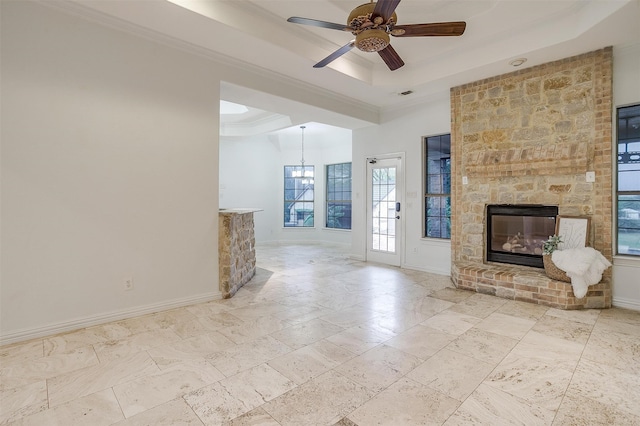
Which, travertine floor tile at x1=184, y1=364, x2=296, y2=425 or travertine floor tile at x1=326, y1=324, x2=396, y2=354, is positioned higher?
travertine floor tile at x1=326, y1=324, x2=396, y2=354

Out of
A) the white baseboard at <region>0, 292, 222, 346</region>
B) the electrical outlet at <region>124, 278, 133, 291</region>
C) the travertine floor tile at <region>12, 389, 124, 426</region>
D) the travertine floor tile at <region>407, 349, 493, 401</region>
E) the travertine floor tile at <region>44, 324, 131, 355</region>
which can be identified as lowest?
the travertine floor tile at <region>12, 389, 124, 426</region>

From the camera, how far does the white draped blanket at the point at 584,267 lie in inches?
140

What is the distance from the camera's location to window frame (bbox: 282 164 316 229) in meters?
9.62

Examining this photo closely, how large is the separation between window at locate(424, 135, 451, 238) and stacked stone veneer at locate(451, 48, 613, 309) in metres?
0.40

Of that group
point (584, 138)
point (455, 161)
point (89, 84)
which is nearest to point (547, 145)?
point (584, 138)

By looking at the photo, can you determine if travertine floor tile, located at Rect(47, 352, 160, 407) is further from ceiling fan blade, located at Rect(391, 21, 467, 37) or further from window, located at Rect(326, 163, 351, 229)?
window, located at Rect(326, 163, 351, 229)

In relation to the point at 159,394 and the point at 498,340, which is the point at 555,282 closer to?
the point at 498,340

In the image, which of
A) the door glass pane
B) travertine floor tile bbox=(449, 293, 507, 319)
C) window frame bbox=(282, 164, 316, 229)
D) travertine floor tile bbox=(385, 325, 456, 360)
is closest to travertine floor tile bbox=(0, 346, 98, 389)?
travertine floor tile bbox=(385, 325, 456, 360)

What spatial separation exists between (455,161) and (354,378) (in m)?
3.95

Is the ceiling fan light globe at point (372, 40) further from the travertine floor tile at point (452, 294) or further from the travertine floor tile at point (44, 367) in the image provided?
the travertine floor tile at point (44, 367)

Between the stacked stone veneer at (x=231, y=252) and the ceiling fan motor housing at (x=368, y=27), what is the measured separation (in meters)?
2.49

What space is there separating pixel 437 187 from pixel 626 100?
257 centimetres

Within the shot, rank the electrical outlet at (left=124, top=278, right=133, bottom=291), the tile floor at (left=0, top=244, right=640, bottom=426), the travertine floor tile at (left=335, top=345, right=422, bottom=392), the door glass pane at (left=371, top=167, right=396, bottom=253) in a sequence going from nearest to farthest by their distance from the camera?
the tile floor at (left=0, top=244, right=640, bottom=426), the travertine floor tile at (left=335, top=345, right=422, bottom=392), the electrical outlet at (left=124, top=278, right=133, bottom=291), the door glass pane at (left=371, top=167, right=396, bottom=253)

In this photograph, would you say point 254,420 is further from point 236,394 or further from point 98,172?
point 98,172
